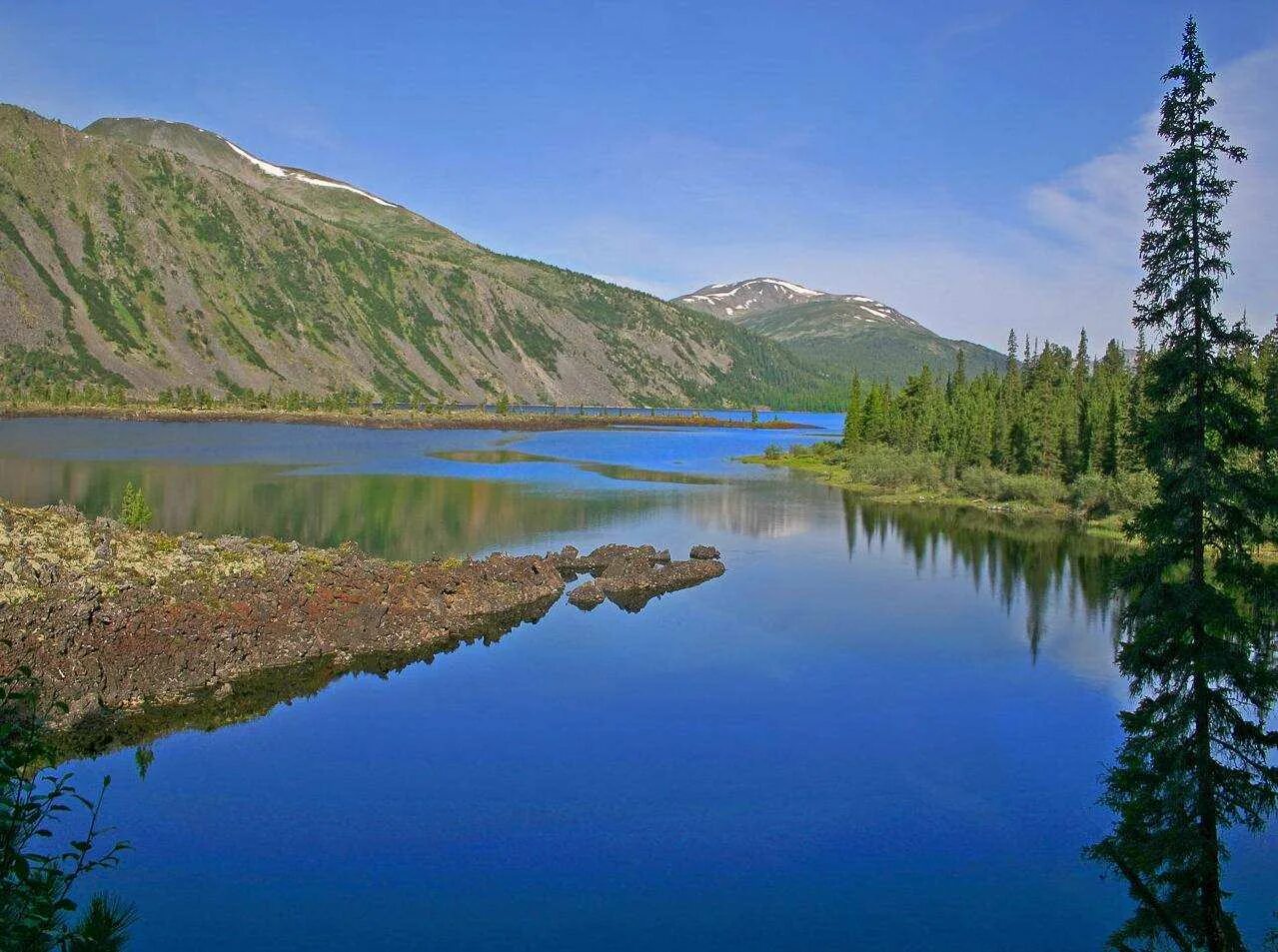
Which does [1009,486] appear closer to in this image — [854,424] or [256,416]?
[854,424]

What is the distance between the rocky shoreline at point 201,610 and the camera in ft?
84.2

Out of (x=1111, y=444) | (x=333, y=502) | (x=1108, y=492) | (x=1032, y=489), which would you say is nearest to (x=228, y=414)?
(x=333, y=502)

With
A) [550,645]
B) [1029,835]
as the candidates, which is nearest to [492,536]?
[550,645]

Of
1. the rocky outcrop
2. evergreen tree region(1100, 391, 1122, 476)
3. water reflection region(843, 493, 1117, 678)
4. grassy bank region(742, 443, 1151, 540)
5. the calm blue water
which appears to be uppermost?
evergreen tree region(1100, 391, 1122, 476)

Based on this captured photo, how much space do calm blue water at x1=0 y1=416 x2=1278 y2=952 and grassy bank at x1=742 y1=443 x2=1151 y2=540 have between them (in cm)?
2372

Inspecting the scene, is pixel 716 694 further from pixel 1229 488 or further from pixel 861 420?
pixel 861 420

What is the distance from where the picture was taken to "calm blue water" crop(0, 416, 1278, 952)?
58.6ft

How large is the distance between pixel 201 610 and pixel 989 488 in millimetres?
68309

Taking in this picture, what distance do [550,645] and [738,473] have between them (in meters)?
71.0

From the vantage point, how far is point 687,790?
23.2m

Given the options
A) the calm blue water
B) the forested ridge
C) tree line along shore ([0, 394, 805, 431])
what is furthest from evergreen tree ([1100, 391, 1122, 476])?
tree line along shore ([0, 394, 805, 431])

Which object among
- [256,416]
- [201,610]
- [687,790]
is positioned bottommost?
[687,790]

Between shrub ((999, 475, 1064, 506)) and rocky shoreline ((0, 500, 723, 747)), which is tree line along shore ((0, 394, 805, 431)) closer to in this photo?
shrub ((999, 475, 1064, 506))

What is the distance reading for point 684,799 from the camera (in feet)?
74.4
